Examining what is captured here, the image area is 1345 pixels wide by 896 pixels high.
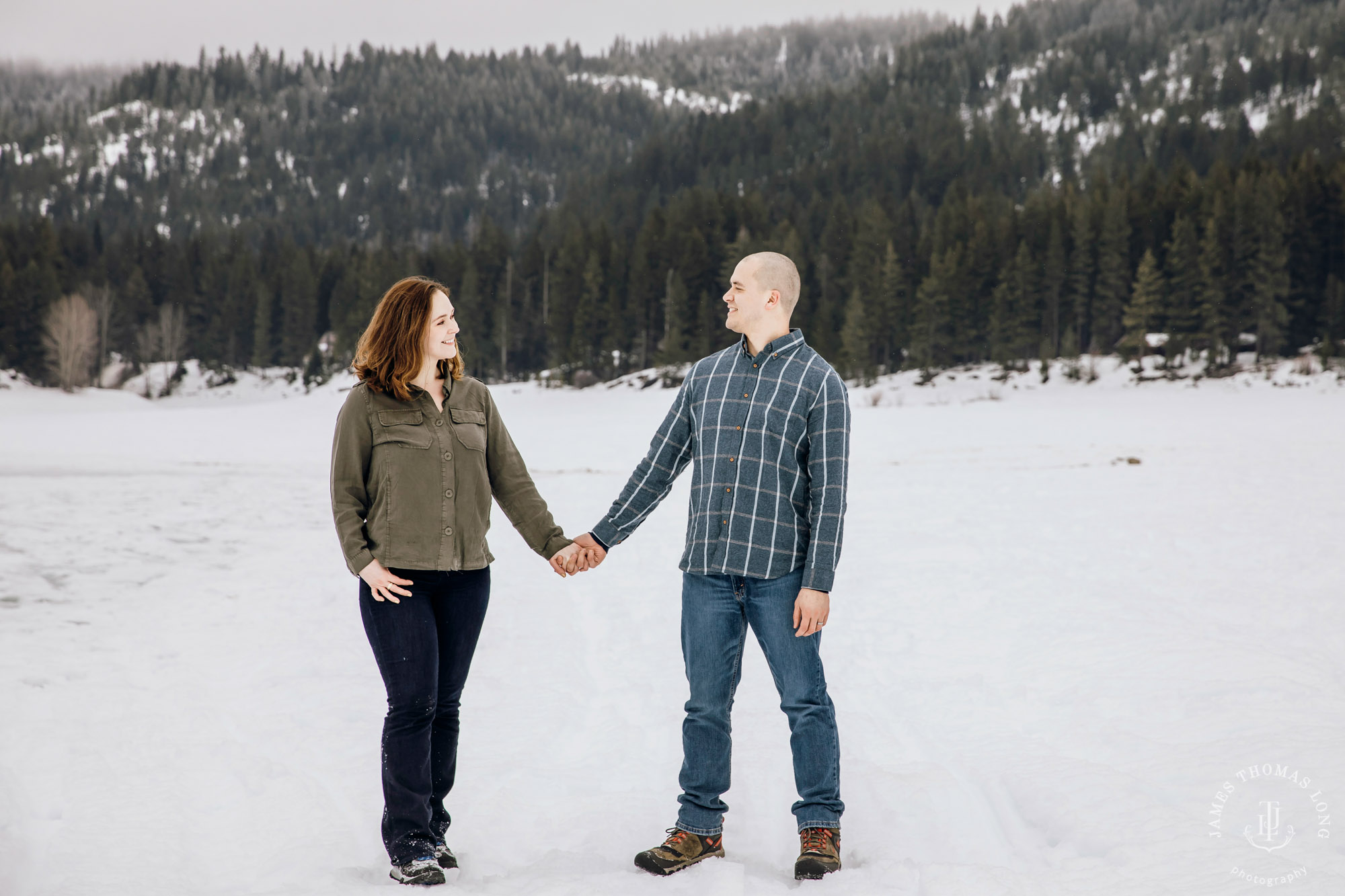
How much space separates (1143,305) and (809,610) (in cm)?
4960

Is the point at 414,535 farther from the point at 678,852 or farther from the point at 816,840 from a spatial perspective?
the point at 816,840

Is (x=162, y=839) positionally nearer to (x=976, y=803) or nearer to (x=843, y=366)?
(x=976, y=803)

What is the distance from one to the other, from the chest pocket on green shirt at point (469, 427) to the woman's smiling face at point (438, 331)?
0.22 meters

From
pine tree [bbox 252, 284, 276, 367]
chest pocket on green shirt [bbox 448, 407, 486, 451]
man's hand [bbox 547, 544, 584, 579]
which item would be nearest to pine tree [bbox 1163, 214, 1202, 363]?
man's hand [bbox 547, 544, 584, 579]

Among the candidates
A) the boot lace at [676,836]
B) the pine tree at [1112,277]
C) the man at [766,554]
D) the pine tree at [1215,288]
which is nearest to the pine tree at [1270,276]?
the pine tree at [1215,288]

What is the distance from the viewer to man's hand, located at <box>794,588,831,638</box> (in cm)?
305

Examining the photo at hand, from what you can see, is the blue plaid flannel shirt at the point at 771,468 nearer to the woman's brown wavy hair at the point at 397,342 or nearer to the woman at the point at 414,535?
the woman at the point at 414,535

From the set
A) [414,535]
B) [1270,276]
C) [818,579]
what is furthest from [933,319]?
[414,535]

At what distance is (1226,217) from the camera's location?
46.1m

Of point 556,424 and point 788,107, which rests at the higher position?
point 788,107

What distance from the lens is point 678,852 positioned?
318 centimetres

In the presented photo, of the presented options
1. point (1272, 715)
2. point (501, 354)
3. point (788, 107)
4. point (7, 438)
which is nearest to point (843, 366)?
point (501, 354)

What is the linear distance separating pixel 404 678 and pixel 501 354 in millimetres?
62969

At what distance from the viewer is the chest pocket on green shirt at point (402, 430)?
10.2 feet
